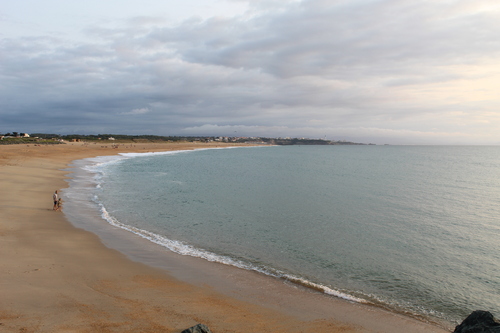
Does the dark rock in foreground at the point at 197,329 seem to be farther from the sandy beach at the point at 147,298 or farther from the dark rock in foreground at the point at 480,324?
the dark rock in foreground at the point at 480,324

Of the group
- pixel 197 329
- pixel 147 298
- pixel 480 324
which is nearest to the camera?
pixel 480 324

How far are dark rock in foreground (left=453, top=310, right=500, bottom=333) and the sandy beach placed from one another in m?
2.19

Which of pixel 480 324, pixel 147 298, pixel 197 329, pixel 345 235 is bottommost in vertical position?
pixel 345 235

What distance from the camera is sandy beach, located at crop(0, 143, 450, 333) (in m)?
7.82

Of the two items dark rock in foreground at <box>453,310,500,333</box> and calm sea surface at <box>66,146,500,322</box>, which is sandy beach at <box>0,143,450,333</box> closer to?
calm sea surface at <box>66,146,500,322</box>

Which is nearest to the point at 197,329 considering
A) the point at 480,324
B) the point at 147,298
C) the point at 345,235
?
the point at 147,298

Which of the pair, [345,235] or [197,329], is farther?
[345,235]

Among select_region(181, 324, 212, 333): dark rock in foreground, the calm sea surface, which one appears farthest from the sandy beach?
the calm sea surface

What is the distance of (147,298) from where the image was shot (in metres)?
9.28

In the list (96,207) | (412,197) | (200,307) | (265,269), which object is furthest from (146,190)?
(412,197)

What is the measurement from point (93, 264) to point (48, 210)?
10727 mm

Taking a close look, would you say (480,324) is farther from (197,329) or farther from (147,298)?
(147,298)

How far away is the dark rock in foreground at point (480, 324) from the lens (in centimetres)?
617

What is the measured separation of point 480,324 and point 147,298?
8470mm
